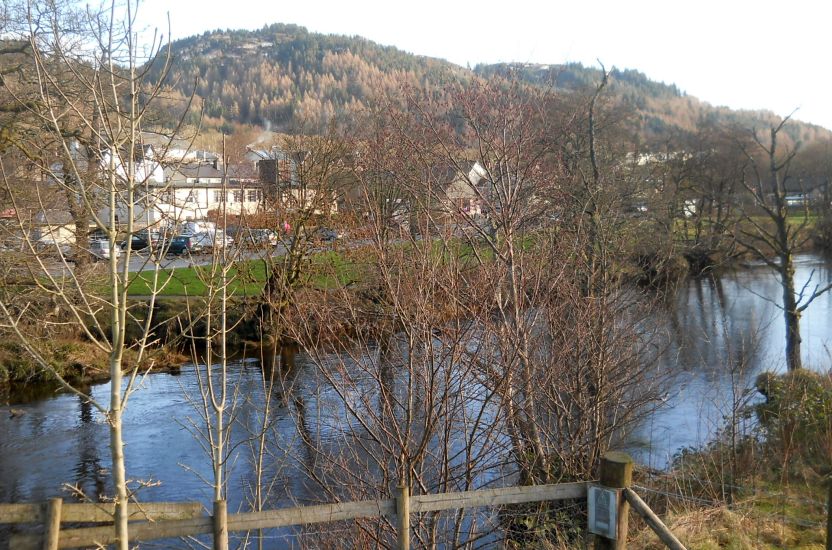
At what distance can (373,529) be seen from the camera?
745 cm

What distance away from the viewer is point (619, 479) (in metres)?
5.32

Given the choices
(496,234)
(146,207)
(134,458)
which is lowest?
(134,458)

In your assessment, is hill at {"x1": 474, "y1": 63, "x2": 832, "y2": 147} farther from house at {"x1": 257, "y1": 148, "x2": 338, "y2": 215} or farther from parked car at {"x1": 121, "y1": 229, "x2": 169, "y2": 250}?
parked car at {"x1": 121, "y1": 229, "x2": 169, "y2": 250}

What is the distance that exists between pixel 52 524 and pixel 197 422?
1168 cm

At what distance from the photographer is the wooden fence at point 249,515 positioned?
16.0 ft

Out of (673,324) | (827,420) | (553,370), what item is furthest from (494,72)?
(673,324)

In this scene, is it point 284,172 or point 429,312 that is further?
point 284,172

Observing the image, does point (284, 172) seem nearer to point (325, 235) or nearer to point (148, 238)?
point (325, 235)

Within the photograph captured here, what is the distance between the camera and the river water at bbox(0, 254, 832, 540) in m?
12.7

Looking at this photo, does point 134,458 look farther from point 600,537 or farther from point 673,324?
point 673,324

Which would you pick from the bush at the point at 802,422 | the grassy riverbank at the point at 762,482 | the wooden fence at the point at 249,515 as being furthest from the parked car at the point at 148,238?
the bush at the point at 802,422

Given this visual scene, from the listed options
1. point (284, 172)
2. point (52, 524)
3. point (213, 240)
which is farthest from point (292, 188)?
point (52, 524)

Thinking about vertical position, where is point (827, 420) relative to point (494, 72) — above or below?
below

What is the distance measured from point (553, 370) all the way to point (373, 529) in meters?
2.53
